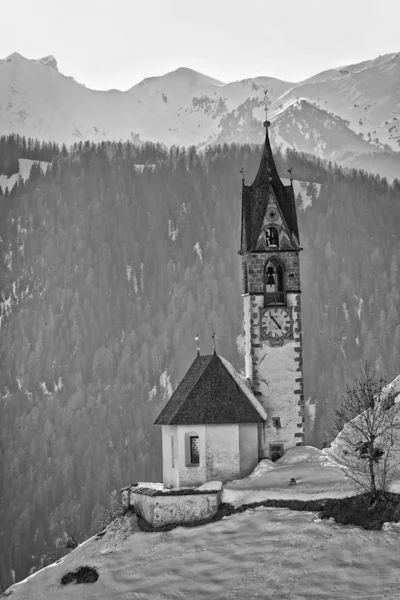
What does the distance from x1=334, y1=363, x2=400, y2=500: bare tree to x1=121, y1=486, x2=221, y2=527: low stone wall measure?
23.2ft

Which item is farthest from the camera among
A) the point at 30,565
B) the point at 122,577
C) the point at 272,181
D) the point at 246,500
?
the point at 30,565

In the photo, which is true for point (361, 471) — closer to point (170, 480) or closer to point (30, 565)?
point (170, 480)

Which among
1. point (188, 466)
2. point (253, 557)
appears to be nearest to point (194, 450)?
point (188, 466)

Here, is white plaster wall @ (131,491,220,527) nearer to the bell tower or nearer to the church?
the church

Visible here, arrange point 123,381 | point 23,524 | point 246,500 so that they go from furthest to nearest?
point 123,381 → point 23,524 → point 246,500

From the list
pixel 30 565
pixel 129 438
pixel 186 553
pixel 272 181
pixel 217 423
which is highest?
pixel 272 181

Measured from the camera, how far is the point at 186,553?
49.8 m

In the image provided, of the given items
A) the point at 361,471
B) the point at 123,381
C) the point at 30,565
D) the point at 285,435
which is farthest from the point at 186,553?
the point at 123,381

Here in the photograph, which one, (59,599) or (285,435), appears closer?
(59,599)

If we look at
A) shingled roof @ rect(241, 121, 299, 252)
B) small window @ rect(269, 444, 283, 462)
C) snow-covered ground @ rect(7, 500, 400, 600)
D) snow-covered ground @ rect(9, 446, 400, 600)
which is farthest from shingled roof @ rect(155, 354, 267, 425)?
shingled roof @ rect(241, 121, 299, 252)

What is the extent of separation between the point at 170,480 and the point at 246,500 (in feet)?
28.3

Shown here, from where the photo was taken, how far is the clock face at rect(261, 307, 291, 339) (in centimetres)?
6400

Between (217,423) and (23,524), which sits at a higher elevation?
(217,423)

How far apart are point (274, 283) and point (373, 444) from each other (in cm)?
1367
